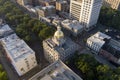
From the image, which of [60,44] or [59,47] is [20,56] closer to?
[59,47]

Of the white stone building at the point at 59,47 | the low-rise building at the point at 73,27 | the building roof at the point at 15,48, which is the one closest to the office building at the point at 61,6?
the low-rise building at the point at 73,27

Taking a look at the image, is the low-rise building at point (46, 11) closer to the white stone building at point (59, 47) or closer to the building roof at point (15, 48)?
the building roof at point (15, 48)

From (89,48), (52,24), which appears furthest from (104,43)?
(52,24)

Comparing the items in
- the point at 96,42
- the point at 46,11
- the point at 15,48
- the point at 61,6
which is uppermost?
the point at 61,6

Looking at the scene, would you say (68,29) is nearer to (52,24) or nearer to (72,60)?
(52,24)

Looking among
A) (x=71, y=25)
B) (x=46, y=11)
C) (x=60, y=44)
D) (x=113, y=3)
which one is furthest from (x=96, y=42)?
(x=113, y=3)

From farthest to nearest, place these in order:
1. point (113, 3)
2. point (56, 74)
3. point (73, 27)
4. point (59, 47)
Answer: point (113, 3) < point (73, 27) < point (59, 47) < point (56, 74)

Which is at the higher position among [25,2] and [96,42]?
[25,2]

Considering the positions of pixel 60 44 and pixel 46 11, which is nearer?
pixel 60 44
